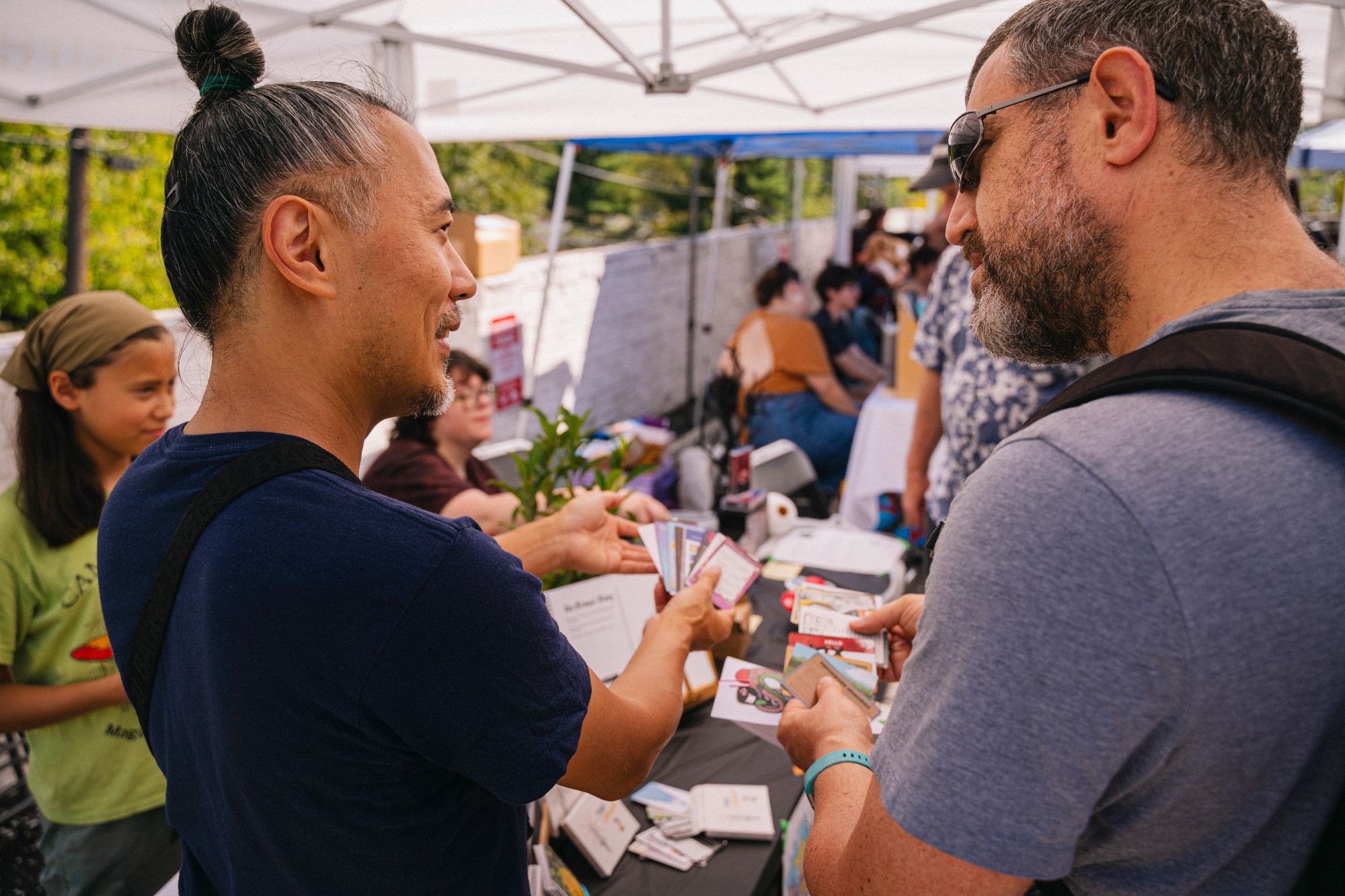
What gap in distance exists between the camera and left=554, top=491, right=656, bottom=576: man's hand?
1.83 meters

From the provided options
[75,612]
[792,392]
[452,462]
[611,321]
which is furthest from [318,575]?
[611,321]

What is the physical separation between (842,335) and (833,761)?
697cm

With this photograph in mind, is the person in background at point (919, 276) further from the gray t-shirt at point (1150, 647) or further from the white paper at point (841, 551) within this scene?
the gray t-shirt at point (1150, 647)

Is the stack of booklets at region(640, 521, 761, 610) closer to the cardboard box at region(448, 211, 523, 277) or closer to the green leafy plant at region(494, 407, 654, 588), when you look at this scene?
the green leafy plant at region(494, 407, 654, 588)

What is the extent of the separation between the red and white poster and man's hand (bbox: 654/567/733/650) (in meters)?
3.10

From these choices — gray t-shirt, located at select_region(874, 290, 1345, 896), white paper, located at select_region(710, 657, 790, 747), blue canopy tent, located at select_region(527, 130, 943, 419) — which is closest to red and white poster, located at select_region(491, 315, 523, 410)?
blue canopy tent, located at select_region(527, 130, 943, 419)

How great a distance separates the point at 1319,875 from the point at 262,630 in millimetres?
997

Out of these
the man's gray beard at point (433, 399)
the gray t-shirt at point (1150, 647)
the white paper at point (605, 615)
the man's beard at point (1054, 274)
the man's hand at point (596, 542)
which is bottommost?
the white paper at point (605, 615)

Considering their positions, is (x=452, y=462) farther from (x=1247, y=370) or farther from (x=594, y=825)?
(x=1247, y=370)

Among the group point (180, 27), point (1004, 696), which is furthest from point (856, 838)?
point (180, 27)

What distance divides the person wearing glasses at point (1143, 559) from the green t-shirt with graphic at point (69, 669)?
5.74ft

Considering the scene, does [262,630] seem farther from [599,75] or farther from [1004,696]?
[599,75]

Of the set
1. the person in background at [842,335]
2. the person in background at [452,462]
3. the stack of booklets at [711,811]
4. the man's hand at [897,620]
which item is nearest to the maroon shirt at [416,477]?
the person in background at [452,462]

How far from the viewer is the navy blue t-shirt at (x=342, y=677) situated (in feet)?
2.79
